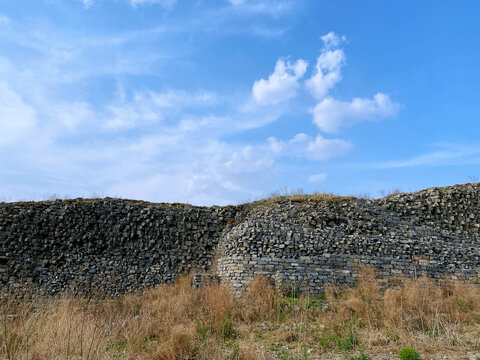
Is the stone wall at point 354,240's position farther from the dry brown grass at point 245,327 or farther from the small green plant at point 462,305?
the small green plant at point 462,305

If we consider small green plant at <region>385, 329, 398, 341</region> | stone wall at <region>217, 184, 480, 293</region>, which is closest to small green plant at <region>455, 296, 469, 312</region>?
small green plant at <region>385, 329, 398, 341</region>

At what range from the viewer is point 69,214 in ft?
66.6

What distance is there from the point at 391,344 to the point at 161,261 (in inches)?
536

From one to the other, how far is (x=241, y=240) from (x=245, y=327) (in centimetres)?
712

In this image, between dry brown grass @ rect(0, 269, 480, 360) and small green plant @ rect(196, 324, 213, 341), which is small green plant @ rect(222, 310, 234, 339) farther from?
small green plant @ rect(196, 324, 213, 341)

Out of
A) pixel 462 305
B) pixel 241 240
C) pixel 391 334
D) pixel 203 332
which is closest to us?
pixel 203 332

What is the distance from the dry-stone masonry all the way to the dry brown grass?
2.40 m

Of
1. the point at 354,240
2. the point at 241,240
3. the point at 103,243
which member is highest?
the point at 103,243

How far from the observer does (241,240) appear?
1816 centimetres

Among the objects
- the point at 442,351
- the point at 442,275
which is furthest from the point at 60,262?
the point at 442,275

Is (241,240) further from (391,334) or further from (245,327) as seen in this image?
(391,334)

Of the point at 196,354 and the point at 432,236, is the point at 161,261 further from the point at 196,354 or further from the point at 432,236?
the point at 432,236

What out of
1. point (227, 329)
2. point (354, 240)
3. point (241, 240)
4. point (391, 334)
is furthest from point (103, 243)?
point (391, 334)

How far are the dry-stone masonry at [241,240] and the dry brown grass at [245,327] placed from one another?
7.87 feet
